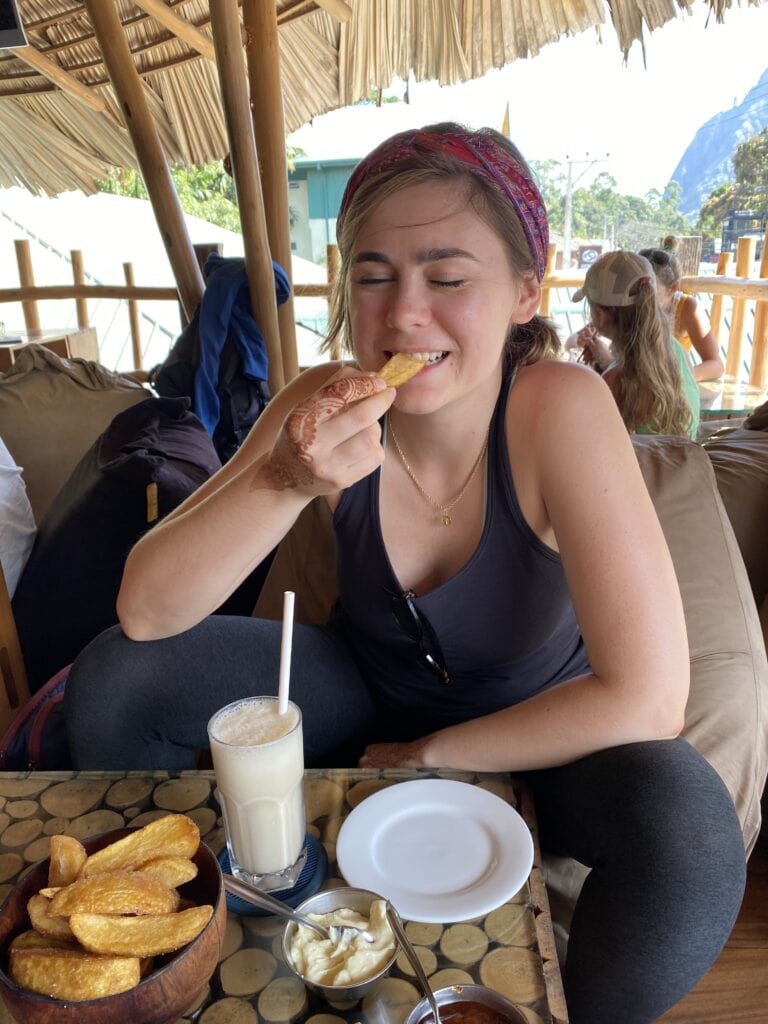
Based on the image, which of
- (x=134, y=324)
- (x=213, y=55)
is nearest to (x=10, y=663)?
(x=213, y=55)

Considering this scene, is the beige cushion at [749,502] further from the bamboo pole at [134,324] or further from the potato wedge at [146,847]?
the bamboo pole at [134,324]

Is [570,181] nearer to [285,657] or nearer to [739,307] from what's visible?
[739,307]

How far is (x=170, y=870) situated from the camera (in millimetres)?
721

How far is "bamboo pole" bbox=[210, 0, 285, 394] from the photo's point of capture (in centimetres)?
269

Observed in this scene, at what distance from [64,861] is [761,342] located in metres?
4.76

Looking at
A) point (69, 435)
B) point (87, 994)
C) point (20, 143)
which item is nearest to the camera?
point (87, 994)

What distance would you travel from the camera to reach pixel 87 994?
60 cm

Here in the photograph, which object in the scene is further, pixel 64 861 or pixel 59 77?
pixel 59 77

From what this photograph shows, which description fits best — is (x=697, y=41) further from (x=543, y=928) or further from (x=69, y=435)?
(x=543, y=928)

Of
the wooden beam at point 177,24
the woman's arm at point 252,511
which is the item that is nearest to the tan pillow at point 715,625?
the woman's arm at point 252,511

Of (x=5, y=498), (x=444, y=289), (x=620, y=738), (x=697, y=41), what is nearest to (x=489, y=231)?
(x=444, y=289)

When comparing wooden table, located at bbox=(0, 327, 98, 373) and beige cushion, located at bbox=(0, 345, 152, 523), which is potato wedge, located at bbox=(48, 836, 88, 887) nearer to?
beige cushion, located at bbox=(0, 345, 152, 523)

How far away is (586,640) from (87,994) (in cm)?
80

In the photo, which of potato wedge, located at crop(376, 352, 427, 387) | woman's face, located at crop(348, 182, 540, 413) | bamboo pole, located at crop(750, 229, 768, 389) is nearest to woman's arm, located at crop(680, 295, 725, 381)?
bamboo pole, located at crop(750, 229, 768, 389)
